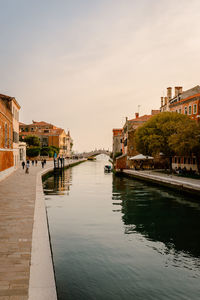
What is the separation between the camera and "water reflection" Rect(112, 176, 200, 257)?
37.1 feet

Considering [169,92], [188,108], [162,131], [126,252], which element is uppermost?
[169,92]

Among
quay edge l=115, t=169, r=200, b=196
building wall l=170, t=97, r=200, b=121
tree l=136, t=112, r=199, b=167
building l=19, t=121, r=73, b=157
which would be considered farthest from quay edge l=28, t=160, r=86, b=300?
building l=19, t=121, r=73, b=157

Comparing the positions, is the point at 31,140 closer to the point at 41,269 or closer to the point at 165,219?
the point at 165,219

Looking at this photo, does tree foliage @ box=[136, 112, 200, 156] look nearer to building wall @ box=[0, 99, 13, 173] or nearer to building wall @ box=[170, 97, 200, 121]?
building wall @ box=[170, 97, 200, 121]

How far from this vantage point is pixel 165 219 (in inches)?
602

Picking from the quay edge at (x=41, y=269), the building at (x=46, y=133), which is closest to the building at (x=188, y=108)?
the quay edge at (x=41, y=269)

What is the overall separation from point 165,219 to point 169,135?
2144cm

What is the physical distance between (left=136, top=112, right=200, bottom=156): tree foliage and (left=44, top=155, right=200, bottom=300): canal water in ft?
37.0

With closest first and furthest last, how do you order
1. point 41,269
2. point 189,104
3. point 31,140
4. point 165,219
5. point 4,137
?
point 41,269 < point 165,219 < point 4,137 < point 189,104 < point 31,140

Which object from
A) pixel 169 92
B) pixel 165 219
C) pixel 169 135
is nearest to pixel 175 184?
pixel 165 219

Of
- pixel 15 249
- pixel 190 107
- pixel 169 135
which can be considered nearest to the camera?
pixel 15 249

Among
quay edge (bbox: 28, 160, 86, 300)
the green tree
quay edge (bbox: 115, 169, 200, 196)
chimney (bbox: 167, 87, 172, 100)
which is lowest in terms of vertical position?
quay edge (bbox: 115, 169, 200, 196)

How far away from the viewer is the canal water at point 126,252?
294 inches

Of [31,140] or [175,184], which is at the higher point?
[31,140]
